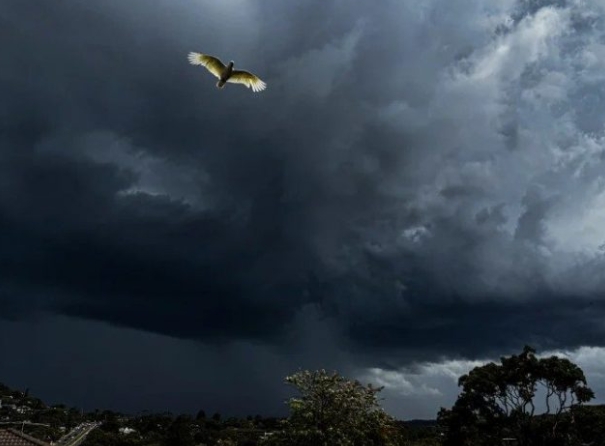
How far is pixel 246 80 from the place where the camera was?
79.4 feet

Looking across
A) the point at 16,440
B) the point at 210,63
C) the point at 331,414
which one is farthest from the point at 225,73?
the point at 16,440

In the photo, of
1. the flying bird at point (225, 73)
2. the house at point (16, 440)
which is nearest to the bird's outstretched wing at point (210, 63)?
the flying bird at point (225, 73)

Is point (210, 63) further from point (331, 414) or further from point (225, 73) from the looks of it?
point (331, 414)

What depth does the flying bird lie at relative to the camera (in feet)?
77.8

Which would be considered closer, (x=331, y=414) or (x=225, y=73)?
(x=225, y=73)

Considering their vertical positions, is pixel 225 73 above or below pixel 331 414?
above

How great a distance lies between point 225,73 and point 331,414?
Result: 25.7 m

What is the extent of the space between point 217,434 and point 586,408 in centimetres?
12657

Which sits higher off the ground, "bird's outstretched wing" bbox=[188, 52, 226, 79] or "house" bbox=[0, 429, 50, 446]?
"bird's outstretched wing" bbox=[188, 52, 226, 79]

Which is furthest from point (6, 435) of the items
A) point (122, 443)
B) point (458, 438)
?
point (122, 443)

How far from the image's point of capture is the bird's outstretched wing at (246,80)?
23984 mm

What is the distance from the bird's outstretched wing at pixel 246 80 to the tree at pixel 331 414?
78.7 ft

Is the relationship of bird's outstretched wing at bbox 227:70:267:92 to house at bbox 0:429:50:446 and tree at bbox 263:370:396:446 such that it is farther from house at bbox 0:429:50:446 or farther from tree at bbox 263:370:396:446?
house at bbox 0:429:50:446

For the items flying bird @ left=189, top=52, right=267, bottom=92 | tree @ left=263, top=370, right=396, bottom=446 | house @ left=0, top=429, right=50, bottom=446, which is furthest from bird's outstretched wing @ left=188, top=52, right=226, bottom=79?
house @ left=0, top=429, right=50, bottom=446
